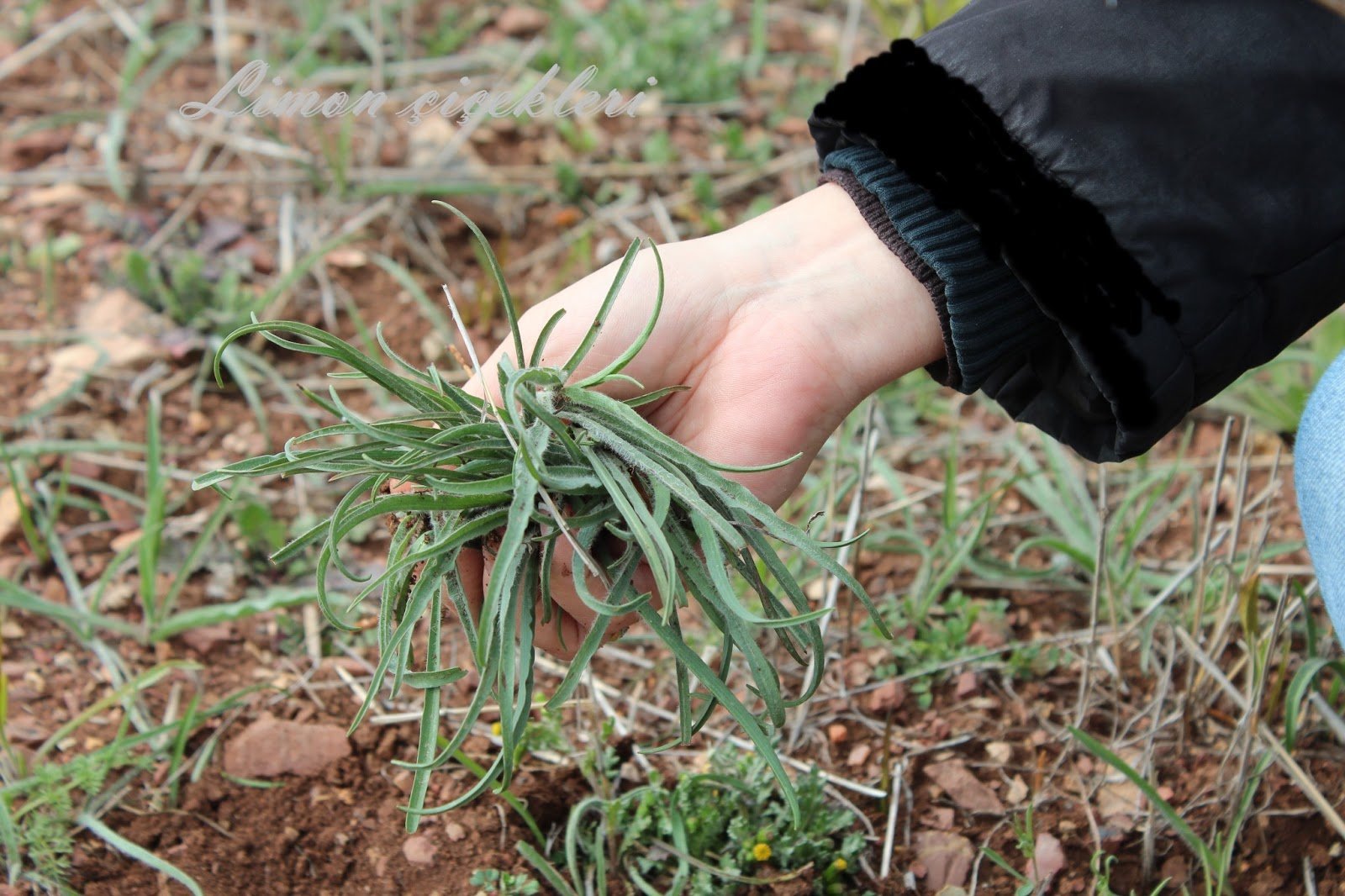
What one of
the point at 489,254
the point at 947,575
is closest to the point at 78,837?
the point at 489,254

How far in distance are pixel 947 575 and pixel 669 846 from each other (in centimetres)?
52

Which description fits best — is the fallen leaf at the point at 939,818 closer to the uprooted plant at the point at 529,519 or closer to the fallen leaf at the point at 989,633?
the fallen leaf at the point at 989,633

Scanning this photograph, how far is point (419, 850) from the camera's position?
4.43ft

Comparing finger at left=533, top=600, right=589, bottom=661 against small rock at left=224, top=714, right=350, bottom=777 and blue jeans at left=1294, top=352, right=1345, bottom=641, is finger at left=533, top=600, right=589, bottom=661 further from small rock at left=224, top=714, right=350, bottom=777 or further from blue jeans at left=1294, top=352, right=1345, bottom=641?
blue jeans at left=1294, top=352, right=1345, bottom=641

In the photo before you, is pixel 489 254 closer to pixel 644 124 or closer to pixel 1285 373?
pixel 1285 373

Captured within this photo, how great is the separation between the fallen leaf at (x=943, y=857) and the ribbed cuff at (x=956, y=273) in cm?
51

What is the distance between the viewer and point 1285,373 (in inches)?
79.2

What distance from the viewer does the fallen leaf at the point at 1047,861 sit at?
4.40ft

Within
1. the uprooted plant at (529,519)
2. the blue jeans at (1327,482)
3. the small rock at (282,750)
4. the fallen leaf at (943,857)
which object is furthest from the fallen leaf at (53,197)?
the blue jeans at (1327,482)

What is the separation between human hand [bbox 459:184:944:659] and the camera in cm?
129

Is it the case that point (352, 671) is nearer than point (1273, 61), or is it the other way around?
point (1273, 61)

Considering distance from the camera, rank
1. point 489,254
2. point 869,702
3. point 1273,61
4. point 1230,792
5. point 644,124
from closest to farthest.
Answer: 1. point 489,254
2. point 1273,61
3. point 1230,792
4. point 869,702
5. point 644,124

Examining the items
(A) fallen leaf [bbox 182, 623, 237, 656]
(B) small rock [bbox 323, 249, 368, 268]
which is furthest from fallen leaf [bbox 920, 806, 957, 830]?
(B) small rock [bbox 323, 249, 368, 268]

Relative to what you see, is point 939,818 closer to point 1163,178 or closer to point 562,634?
point 562,634
